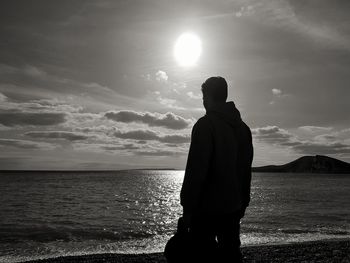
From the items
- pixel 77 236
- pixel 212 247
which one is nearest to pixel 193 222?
pixel 212 247

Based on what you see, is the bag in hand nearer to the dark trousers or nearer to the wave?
the dark trousers

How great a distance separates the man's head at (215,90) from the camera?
13.1ft

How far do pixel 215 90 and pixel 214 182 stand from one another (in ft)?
3.31

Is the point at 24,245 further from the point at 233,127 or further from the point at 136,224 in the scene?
the point at 233,127

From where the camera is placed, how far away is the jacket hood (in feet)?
12.9

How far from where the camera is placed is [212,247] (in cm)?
375

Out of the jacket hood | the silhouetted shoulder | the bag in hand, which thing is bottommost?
the bag in hand

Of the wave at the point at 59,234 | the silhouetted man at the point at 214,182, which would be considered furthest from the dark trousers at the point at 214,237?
the wave at the point at 59,234

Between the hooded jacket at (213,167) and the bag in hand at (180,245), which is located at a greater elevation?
the hooded jacket at (213,167)

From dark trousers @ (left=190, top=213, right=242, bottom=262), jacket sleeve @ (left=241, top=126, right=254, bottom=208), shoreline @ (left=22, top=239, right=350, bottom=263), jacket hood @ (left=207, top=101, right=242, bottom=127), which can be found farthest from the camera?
shoreline @ (left=22, top=239, right=350, bottom=263)

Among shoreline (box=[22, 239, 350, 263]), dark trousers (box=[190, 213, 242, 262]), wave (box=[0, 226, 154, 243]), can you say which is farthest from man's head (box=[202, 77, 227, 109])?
wave (box=[0, 226, 154, 243])

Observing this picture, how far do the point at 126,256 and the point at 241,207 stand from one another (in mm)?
11227

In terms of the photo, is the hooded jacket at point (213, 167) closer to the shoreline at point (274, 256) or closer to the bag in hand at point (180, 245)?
the bag in hand at point (180, 245)

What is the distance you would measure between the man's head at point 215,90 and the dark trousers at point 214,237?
4.02 ft
